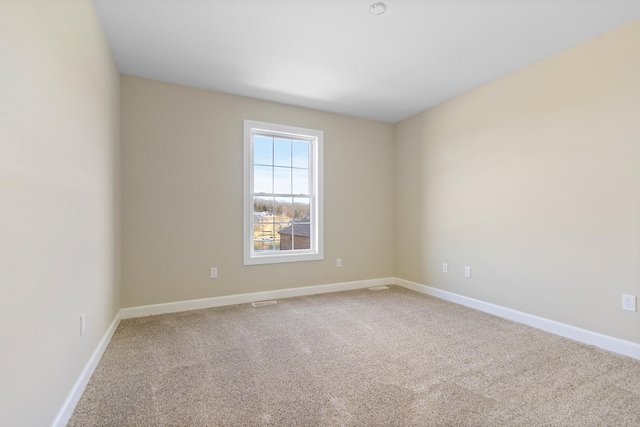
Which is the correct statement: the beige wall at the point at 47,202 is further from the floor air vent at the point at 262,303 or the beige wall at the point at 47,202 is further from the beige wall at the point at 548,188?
the beige wall at the point at 548,188

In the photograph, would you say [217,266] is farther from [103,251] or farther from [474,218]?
[474,218]

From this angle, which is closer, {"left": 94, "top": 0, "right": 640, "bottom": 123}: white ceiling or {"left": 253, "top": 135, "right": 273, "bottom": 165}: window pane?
{"left": 94, "top": 0, "right": 640, "bottom": 123}: white ceiling

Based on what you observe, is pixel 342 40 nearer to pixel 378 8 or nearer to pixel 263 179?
pixel 378 8

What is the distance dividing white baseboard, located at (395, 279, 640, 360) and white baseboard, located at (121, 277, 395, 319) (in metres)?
1.04

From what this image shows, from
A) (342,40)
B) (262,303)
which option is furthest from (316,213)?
(342,40)

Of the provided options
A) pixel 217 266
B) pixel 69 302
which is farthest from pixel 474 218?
pixel 69 302

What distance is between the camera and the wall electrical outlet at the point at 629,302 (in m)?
2.26

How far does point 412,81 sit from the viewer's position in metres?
3.28

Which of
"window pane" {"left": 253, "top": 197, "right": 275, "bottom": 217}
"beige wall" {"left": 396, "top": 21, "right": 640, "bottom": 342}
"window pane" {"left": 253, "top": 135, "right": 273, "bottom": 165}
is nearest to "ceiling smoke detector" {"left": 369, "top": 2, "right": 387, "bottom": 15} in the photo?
"beige wall" {"left": 396, "top": 21, "right": 640, "bottom": 342}

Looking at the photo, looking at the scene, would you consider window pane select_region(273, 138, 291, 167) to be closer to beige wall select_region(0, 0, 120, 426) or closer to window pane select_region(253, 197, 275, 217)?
window pane select_region(253, 197, 275, 217)

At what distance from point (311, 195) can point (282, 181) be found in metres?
0.45

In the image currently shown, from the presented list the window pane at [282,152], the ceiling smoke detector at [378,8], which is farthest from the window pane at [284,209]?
the ceiling smoke detector at [378,8]

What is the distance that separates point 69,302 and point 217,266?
6.35 ft

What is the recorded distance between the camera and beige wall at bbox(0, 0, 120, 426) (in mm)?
1024
